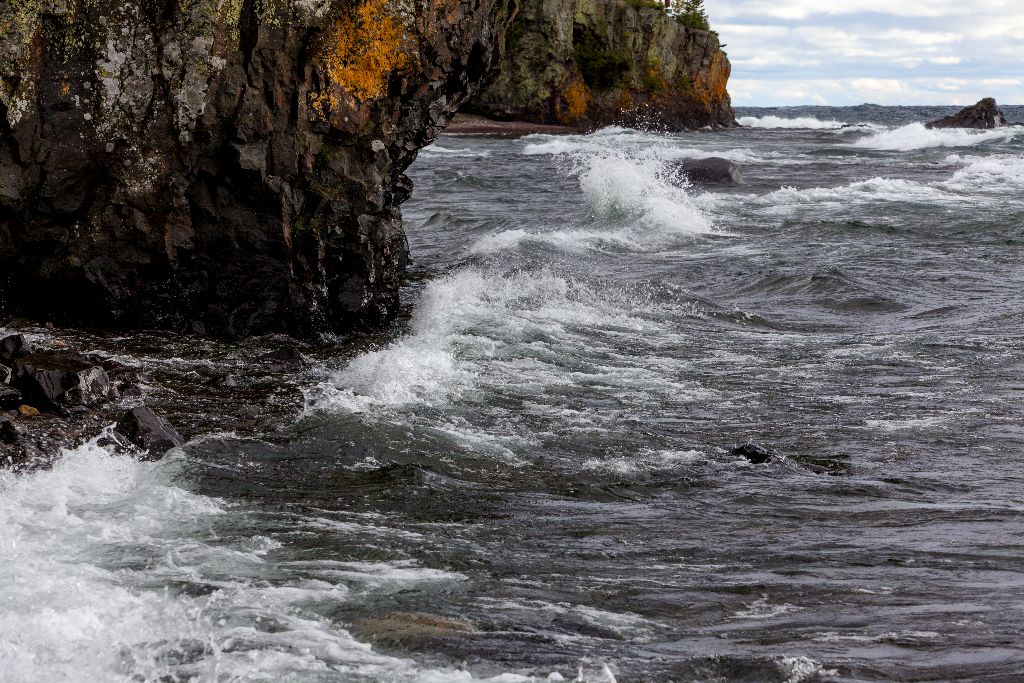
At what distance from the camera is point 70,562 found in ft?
15.4

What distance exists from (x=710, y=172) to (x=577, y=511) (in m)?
17.9

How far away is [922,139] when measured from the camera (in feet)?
127

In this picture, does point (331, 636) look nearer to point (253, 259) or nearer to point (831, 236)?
point (253, 259)

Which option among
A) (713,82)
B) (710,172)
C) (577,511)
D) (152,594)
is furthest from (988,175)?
(713,82)

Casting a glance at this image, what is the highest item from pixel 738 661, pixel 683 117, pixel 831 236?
pixel 683 117

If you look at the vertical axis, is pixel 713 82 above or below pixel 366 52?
above

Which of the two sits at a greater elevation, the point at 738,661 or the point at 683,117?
the point at 683,117

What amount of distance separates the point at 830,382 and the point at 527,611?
4.53m

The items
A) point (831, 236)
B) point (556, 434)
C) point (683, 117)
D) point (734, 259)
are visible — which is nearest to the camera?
point (556, 434)

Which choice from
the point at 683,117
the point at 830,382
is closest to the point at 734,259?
the point at 830,382

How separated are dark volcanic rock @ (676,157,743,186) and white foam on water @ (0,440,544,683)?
18105mm

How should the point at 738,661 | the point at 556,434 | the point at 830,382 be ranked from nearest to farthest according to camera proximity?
the point at 738,661 → the point at 556,434 → the point at 830,382

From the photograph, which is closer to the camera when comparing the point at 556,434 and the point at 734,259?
the point at 556,434

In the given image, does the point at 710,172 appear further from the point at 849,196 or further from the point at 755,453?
the point at 755,453
